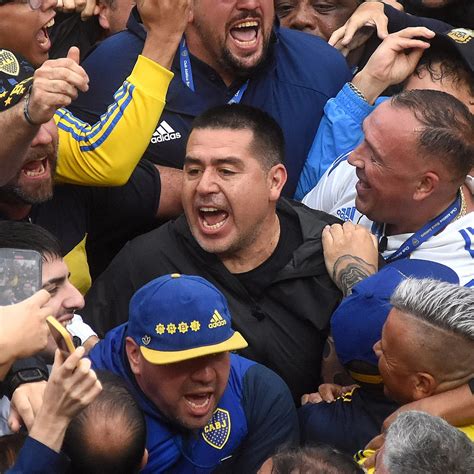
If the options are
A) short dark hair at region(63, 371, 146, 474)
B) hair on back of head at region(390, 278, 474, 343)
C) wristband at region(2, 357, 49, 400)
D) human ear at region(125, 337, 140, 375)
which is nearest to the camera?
short dark hair at region(63, 371, 146, 474)

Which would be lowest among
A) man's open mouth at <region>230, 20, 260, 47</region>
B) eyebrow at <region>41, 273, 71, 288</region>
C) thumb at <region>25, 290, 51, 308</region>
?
eyebrow at <region>41, 273, 71, 288</region>

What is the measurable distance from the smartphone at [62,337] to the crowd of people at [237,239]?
0.07ft

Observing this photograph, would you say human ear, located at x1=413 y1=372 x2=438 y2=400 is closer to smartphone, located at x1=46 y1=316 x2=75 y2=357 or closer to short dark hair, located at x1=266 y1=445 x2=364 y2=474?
short dark hair, located at x1=266 y1=445 x2=364 y2=474

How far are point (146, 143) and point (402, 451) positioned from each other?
1880 millimetres

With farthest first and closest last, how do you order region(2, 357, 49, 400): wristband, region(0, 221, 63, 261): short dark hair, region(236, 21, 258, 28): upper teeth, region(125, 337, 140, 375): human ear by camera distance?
region(236, 21, 258, 28): upper teeth → region(0, 221, 63, 261): short dark hair → region(125, 337, 140, 375): human ear → region(2, 357, 49, 400): wristband

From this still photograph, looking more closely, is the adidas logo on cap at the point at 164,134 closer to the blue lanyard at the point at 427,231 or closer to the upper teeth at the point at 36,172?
the upper teeth at the point at 36,172

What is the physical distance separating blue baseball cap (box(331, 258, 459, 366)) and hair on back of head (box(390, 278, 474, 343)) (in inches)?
7.7

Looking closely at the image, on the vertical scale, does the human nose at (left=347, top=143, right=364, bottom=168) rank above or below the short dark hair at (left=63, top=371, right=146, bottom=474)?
above

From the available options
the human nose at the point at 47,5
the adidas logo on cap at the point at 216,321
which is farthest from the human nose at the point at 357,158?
the human nose at the point at 47,5

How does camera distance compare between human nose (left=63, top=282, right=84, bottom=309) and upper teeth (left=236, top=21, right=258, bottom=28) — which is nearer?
human nose (left=63, top=282, right=84, bottom=309)

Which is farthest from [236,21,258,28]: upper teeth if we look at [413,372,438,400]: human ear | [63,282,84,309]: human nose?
[413,372,438,400]: human ear

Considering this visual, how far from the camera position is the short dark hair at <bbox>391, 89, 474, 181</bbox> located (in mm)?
4332

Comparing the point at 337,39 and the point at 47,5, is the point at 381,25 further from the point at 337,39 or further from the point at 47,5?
the point at 47,5

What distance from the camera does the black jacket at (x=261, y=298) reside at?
4.18m
